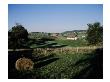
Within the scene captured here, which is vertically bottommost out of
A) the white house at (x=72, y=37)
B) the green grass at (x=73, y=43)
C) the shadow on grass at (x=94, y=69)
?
the shadow on grass at (x=94, y=69)

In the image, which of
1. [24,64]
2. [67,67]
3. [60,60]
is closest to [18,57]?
[24,64]

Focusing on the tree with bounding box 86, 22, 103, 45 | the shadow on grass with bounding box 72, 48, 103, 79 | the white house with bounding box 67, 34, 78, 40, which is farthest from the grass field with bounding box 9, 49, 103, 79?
the white house with bounding box 67, 34, 78, 40

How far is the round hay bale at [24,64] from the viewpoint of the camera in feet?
20.1

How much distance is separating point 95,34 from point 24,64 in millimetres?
1232

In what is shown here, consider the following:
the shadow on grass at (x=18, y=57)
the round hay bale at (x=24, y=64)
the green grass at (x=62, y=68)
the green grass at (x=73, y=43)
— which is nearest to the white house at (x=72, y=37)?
the green grass at (x=73, y=43)

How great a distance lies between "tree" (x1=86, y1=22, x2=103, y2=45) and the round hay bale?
1.01m

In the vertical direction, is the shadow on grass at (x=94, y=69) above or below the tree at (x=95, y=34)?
below

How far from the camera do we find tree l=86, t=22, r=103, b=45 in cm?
613

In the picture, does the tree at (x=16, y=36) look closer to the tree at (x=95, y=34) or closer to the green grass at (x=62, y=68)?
the green grass at (x=62, y=68)

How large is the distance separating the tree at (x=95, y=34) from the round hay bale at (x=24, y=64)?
1.01 meters

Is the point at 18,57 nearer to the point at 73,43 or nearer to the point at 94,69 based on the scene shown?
the point at 73,43

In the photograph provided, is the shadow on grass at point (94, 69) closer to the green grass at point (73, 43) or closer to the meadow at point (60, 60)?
the meadow at point (60, 60)

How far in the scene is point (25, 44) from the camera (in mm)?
6176
